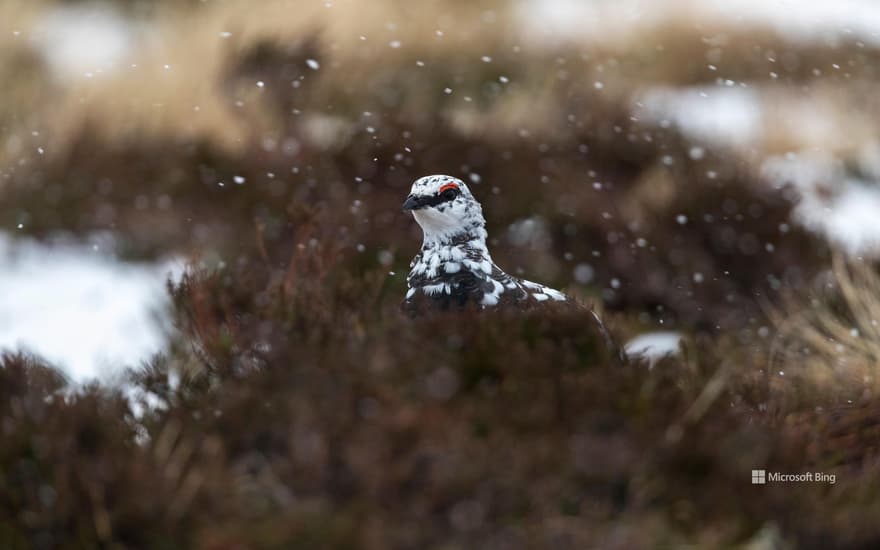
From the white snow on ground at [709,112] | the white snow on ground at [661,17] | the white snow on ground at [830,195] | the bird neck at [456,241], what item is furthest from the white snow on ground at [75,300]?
the white snow on ground at [830,195]

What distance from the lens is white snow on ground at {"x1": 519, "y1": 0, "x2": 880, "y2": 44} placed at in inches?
164

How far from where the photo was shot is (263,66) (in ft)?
13.8

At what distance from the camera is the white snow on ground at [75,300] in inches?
147

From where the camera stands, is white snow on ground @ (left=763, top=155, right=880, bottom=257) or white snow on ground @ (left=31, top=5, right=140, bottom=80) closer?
white snow on ground @ (left=763, top=155, right=880, bottom=257)

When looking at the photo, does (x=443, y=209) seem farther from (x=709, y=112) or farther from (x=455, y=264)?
(x=709, y=112)

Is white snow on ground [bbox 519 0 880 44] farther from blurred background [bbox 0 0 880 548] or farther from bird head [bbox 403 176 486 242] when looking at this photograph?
bird head [bbox 403 176 486 242]

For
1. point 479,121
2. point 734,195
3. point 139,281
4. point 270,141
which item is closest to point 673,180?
point 734,195

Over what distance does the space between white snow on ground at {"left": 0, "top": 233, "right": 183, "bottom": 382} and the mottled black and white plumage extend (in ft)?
4.98

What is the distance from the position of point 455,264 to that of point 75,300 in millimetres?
2659

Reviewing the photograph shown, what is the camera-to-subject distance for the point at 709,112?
4371 millimetres

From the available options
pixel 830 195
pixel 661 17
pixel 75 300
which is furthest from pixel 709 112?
pixel 75 300

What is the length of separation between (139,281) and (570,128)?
2.10 metres

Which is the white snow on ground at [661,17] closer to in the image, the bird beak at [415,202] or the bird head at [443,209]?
the bird head at [443,209]

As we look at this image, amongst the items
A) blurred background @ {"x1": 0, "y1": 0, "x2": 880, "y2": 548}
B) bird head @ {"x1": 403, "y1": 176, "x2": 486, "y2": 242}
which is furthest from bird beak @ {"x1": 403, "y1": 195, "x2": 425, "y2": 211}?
blurred background @ {"x1": 0, "y1": 0, "x2": 880, "y2": 548}
